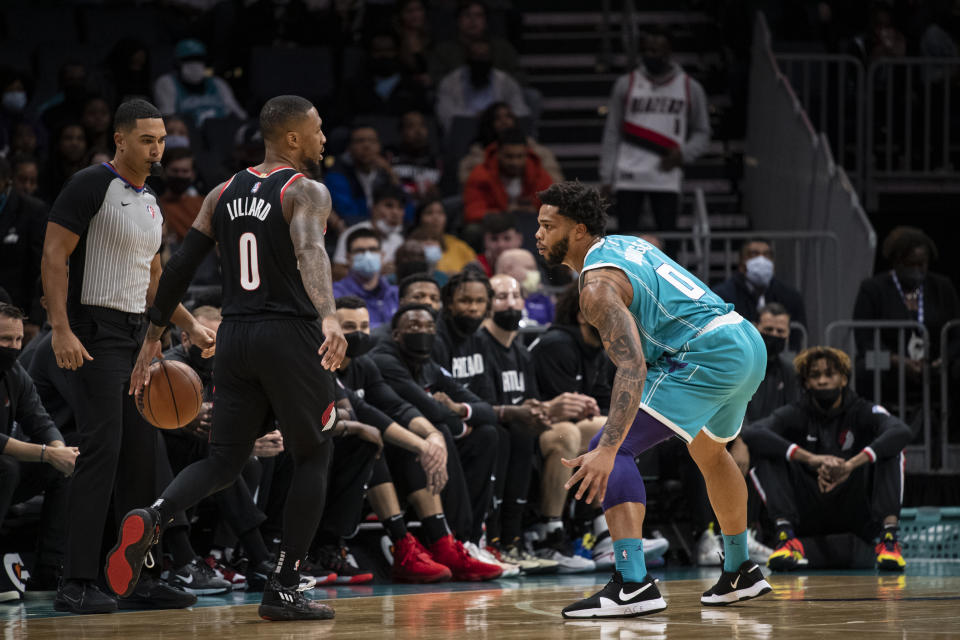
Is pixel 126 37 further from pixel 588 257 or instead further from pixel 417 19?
pixel 588 257

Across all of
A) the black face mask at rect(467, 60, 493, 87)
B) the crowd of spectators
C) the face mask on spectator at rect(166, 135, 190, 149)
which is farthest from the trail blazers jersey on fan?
the face mask on spectator at rect(166, 135, 190, 149)

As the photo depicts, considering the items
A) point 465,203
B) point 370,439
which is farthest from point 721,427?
point 465,203

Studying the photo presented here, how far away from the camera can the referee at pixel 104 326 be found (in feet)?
18.6

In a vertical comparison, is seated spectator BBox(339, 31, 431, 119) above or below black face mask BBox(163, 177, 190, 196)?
above

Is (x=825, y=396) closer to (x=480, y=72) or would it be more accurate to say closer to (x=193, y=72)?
(x=480, y=72)

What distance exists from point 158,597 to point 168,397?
3.12 feet

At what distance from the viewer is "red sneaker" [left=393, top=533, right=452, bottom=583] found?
750cm

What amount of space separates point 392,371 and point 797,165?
18.5ft

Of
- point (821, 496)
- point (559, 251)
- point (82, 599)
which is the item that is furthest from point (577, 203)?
point (821, 496)

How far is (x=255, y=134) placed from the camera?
427 inches

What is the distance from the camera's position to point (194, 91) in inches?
490

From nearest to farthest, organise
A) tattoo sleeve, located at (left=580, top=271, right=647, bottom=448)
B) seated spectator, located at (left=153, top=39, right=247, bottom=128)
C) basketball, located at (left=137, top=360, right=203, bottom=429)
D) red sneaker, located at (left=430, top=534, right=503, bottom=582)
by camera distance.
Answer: tattoo sleeve, located at (left=580, top=271, right=647, bottom=448) → basketball, located at (left=137, top=360, right=203, bottom=429) → red sneaker, located at (left=430, top=534, right=503, bottom=582) → seated spectator, located at (left=153, top=39, right=247, bottom=128)

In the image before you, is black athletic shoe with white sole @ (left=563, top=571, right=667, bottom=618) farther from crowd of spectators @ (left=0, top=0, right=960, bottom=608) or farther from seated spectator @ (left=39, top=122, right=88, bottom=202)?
seated spectator @ (left=39, top=122, right=88, bottom=202)

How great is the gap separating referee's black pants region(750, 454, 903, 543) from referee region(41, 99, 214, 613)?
3979 mm
